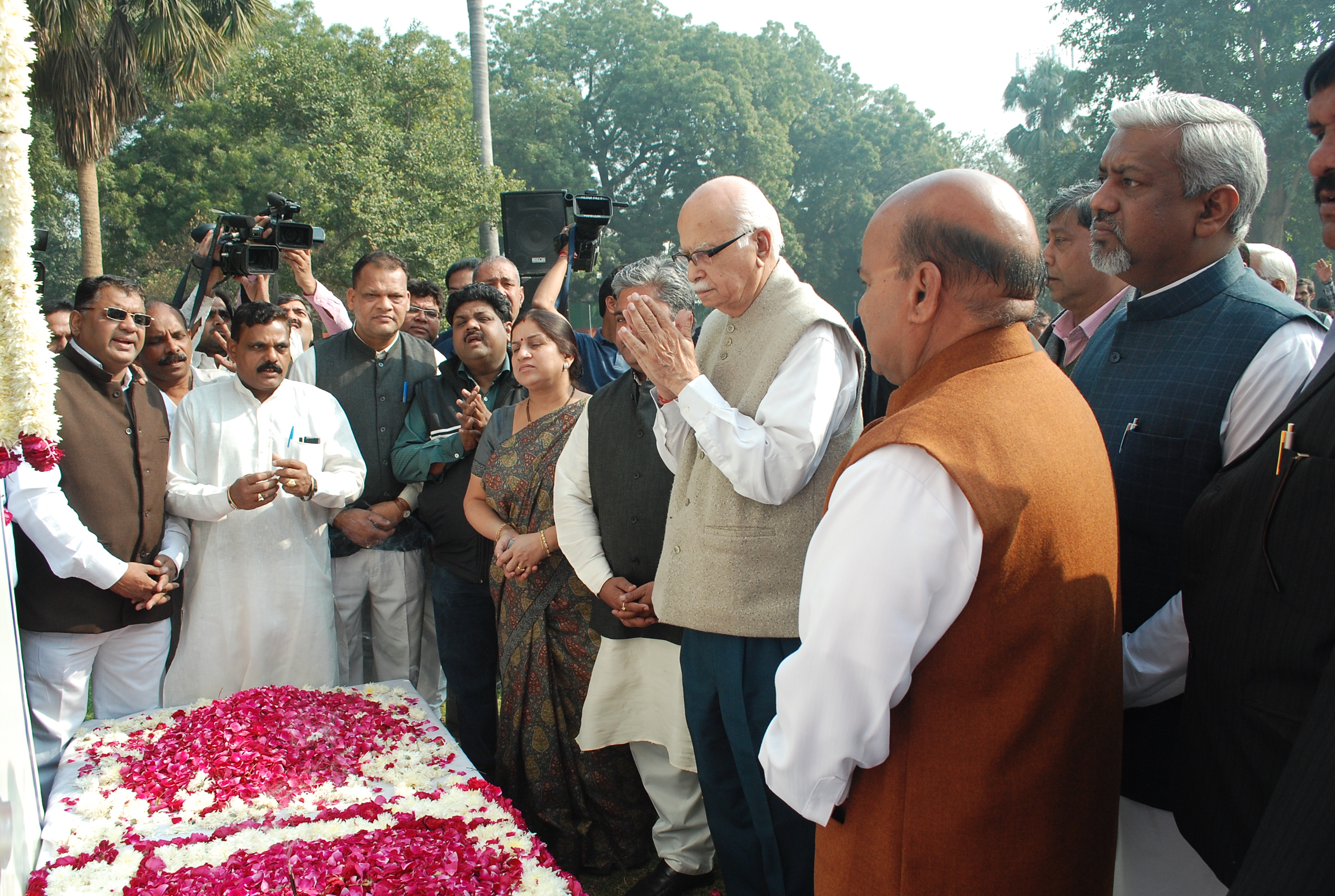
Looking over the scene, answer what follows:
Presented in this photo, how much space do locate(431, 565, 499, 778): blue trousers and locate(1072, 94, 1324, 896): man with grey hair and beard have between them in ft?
8.42

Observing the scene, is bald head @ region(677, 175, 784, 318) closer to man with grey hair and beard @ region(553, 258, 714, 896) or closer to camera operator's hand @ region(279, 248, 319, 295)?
man with grey hair and beard @ region(553, 258, 714, 896)

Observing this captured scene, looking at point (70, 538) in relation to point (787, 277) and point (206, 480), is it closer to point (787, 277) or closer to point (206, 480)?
point (206, 480)

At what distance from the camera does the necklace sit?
3.68m

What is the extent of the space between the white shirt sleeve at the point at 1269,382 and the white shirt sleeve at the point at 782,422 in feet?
3.02

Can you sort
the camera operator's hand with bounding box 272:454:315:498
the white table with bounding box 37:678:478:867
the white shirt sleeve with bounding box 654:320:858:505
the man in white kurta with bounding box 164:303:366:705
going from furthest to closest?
the man in white kurta with bounding box 164:303:366:705
the camera operator's hand with bounding box 272:454:315:498
the white table with bounding box 37:678:478:867
the white shirt sleeve with bounding box 654:320:858:505

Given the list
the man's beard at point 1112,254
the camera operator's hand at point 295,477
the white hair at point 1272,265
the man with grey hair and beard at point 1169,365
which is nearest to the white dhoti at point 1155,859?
the man with grey hair and beard at point 1169,365

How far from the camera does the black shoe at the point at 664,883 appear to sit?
303 centimetres

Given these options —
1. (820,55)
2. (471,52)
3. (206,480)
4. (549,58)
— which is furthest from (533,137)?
(206,480)

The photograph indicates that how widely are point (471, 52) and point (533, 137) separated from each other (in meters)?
24.4

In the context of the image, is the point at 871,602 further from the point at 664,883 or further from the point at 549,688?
the point at 549,688

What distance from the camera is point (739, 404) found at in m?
2.60

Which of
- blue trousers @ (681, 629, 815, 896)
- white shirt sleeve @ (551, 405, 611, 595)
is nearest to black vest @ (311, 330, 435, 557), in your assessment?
white shirt sleeve @ (551, 405, 611, 595)

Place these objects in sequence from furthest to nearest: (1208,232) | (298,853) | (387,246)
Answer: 1. (387,246)
2. (298,853)
3. (1208,232)

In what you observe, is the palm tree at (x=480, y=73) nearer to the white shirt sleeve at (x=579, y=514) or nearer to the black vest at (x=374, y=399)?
the black vest at (x=374, y=399)
